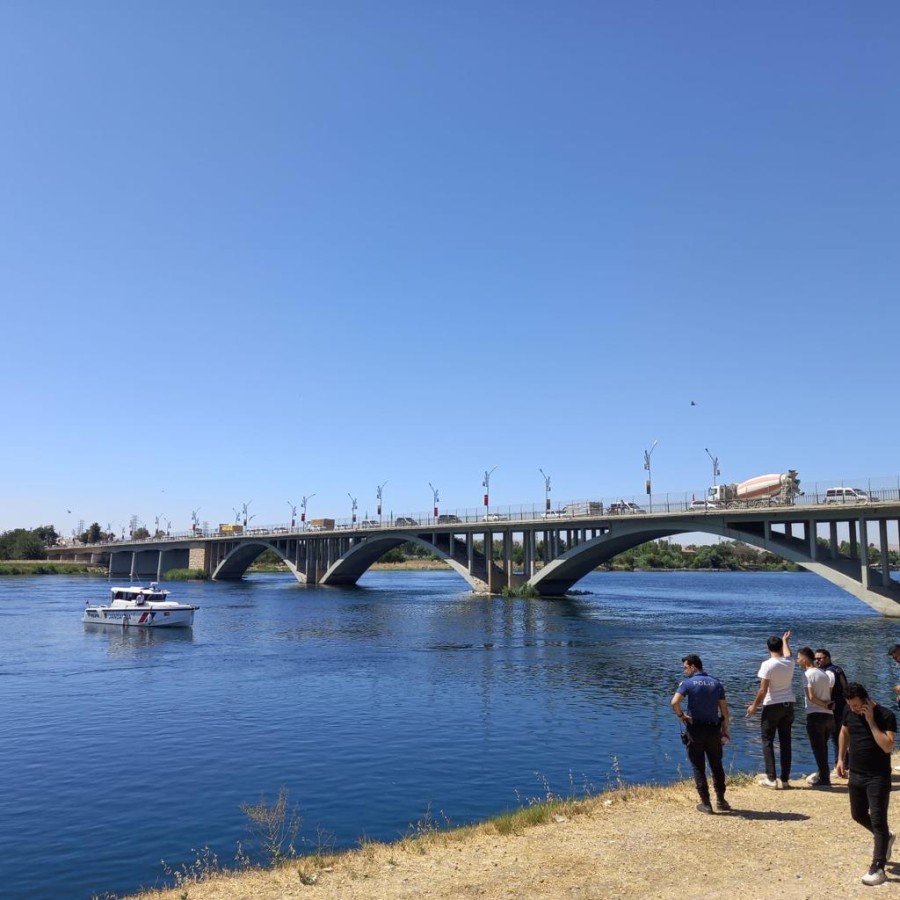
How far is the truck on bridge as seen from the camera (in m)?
67.5

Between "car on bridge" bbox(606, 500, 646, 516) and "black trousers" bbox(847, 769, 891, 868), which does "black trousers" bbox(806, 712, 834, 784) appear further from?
"car on bridge" bbox(606, 500, 646, 516)

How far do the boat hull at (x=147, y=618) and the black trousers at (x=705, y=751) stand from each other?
55.6m

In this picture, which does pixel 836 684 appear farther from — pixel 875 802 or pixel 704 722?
pixel 875 802

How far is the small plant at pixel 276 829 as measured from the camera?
13812 mm

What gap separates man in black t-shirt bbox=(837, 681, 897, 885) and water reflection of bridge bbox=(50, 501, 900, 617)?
54.2 metres

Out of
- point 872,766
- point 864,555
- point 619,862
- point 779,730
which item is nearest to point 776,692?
point 779,730

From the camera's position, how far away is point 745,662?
4253 cm

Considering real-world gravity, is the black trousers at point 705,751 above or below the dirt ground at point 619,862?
above

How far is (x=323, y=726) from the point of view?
26.9m

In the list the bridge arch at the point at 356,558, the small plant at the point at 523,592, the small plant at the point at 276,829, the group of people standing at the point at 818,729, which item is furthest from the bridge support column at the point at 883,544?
the small plant at the point at 276,829

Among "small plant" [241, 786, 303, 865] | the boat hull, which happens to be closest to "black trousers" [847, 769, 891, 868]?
"small plant" [241, 786, 303, 865]

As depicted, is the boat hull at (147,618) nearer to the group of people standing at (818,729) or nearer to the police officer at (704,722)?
the group of people standing at (818,729)

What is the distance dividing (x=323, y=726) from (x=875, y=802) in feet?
66.8

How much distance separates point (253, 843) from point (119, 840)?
2957 millimetres
